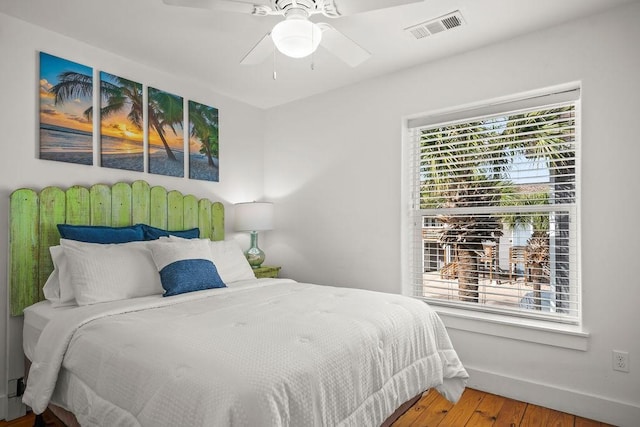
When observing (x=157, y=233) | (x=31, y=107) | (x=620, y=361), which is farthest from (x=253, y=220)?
(x=620, y=361)

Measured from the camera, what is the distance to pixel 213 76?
3330 millimetres

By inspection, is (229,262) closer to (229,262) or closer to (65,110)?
(229,262)

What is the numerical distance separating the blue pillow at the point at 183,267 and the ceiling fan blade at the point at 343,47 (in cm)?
156

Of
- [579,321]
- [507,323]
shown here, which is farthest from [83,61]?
[579,321]

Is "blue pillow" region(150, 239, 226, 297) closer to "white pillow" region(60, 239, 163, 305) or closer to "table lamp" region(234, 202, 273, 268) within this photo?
"white pillow" region(60, 239, 163, 305)

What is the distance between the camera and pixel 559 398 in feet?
7.89

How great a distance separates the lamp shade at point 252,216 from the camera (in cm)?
360

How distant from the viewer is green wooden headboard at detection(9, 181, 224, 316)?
91.9 inches

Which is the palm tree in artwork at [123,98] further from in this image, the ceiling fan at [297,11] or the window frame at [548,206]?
the window frame at [548,206]

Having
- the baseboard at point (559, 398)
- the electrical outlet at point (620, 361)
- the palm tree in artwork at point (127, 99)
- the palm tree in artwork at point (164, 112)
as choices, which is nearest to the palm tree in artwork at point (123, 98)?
the palm tree in artwork at point (127, 99)

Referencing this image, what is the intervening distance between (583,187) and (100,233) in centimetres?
315

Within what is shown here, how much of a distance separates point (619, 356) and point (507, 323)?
24.0 inches

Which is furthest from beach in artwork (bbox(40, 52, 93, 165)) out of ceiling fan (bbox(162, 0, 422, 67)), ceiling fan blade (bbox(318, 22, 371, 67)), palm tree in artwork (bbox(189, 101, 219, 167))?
ceiling fan blade (bbox(318, 22, 371, 67))

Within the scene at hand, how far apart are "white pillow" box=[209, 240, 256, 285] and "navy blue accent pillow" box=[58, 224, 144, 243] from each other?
0.55 m
